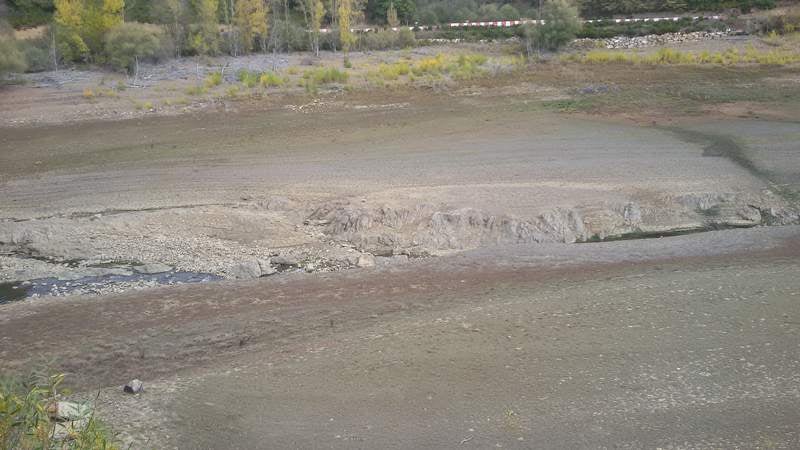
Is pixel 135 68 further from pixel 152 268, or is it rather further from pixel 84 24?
pixel 152 268

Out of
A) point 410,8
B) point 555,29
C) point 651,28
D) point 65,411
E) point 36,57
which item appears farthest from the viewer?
point 410,8

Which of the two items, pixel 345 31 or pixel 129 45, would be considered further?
pixel 345 31

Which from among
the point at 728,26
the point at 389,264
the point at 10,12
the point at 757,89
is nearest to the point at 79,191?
the point at 389,264

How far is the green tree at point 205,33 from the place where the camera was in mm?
41719

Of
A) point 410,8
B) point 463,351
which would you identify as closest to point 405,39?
point 410,8

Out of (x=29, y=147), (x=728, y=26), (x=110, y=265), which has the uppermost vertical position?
(x=728, y=26)

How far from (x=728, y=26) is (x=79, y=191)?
138 feet

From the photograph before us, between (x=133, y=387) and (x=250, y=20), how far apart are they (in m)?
36.7

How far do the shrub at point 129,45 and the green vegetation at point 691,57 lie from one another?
22.1m

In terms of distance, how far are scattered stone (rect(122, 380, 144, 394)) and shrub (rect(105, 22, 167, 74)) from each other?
97.4 ft

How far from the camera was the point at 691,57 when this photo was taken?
126 ft

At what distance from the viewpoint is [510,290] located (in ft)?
44.4

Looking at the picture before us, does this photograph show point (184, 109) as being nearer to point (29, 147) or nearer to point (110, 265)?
point (29, 147)

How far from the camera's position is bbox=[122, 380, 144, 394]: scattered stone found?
10.2 metres
